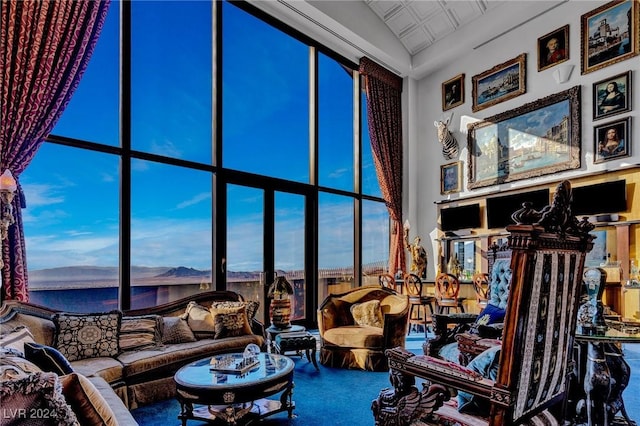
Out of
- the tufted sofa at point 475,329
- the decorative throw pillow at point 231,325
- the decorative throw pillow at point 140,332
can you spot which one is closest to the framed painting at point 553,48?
the tufted sofa at point 475,329

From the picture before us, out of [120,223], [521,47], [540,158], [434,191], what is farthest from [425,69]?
[120,223]

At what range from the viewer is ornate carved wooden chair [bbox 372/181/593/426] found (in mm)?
1430

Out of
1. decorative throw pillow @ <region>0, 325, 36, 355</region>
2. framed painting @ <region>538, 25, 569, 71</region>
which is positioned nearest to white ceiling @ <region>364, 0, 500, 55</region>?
framed painting @ <region>538, 25, 569, 71</region>

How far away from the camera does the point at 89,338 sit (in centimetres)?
319

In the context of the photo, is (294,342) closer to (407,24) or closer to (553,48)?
(553,48)

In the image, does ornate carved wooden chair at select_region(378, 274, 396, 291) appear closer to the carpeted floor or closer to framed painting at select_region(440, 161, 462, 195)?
framed painting at select_region(440, 161, 462, 195)

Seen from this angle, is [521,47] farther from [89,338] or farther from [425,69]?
[89,338]

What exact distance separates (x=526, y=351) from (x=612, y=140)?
5.49m

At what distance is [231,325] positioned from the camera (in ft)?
12.8

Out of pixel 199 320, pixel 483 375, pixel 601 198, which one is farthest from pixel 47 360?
pixel 601 198

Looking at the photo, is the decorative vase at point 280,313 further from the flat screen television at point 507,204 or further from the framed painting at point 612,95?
the framed painting at point 612,95

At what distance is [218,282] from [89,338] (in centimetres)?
202

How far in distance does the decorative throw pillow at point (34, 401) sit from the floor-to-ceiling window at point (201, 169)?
128 inches

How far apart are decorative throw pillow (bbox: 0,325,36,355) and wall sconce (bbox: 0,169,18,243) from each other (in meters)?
0.85
